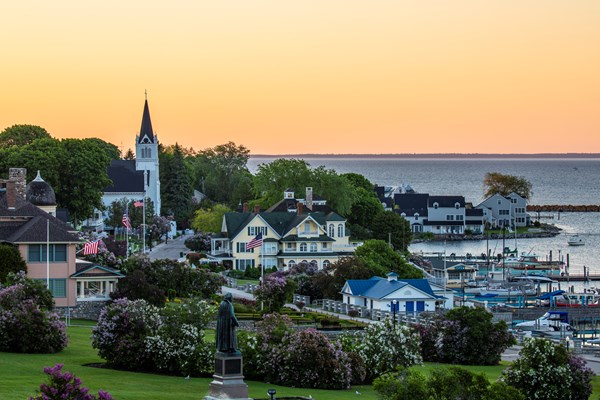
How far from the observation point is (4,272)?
63.0m

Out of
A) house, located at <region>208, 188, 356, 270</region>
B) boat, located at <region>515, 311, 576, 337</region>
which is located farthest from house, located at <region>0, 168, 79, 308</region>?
house, located at <region>208, 188, 356, 270</region>

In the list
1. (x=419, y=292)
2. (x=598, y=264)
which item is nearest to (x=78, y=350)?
(x=419, y=292)

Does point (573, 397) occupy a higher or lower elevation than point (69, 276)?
lower

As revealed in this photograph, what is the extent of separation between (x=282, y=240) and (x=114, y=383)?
200 feet

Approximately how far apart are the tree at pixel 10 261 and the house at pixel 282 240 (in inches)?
1517

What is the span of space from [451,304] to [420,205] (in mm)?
103396

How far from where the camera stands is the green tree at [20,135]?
14275cm

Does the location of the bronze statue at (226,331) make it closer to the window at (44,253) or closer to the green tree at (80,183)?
the window at (44,253)

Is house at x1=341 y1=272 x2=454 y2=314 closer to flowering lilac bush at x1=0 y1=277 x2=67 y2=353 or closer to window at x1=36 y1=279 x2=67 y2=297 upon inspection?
window at x1=36 y1=279 x2=67 y2=297

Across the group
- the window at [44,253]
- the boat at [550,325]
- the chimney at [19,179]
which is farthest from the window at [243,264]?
the window at [44,253]

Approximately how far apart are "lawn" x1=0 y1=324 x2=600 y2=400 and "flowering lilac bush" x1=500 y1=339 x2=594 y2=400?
2107 mm

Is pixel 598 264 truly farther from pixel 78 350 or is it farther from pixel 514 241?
pixel 78 350

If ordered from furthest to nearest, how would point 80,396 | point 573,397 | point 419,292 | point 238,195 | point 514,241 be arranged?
point 514,241 → point 238,195 → point 419,292 → point 573,397 → point 80,396

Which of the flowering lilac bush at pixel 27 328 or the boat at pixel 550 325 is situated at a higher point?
the flowering lilac bush at pixel 27 328
